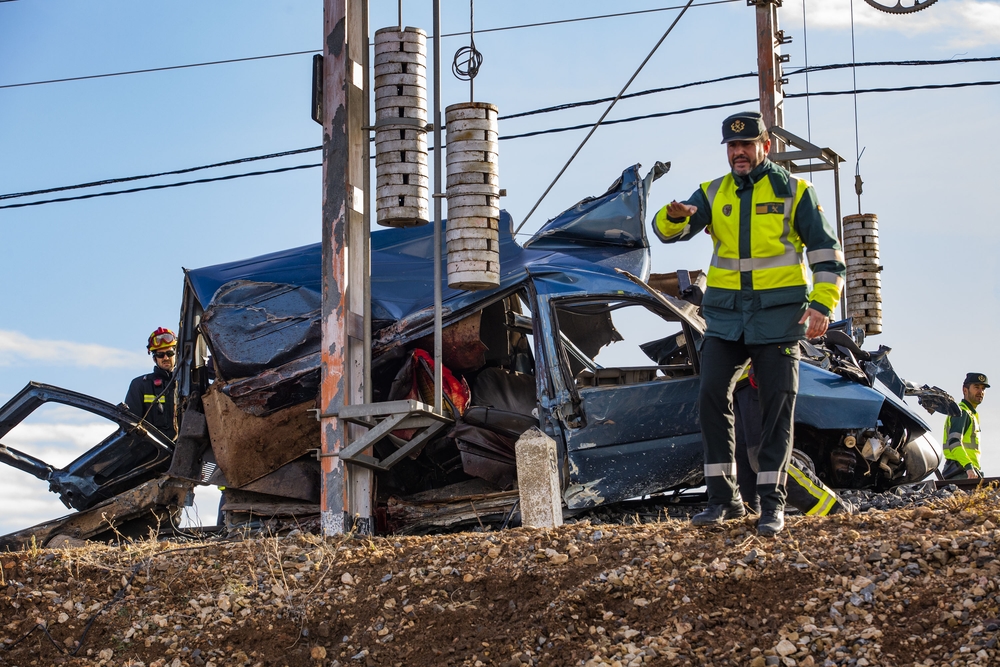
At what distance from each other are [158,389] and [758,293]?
22.2 feet

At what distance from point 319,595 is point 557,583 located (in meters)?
1.35

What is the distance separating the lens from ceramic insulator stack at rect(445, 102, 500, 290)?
9055 mm

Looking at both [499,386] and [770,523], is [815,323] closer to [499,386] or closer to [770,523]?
[770,523]

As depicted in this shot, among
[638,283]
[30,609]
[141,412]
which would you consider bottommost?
[30,609]

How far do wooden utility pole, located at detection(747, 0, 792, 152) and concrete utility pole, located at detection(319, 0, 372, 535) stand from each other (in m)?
7.63

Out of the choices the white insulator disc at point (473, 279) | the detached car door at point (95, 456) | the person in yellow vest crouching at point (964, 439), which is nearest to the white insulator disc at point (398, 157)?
the white insulator disc at point (473, 279)

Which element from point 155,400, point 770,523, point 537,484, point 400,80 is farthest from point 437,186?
point 770,523

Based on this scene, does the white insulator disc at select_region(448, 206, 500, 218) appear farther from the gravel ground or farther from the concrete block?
the gravel ground

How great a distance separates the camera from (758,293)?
673 centimetres

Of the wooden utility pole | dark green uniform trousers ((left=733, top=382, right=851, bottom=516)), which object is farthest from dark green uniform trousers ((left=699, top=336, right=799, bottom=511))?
the wooden utility pole

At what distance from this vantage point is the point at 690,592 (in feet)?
19.1

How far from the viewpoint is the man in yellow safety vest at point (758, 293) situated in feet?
21.8

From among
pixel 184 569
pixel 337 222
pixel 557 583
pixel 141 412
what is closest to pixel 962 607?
pixel 557 583

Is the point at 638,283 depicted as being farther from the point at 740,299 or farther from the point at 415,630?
the point at 415,630
